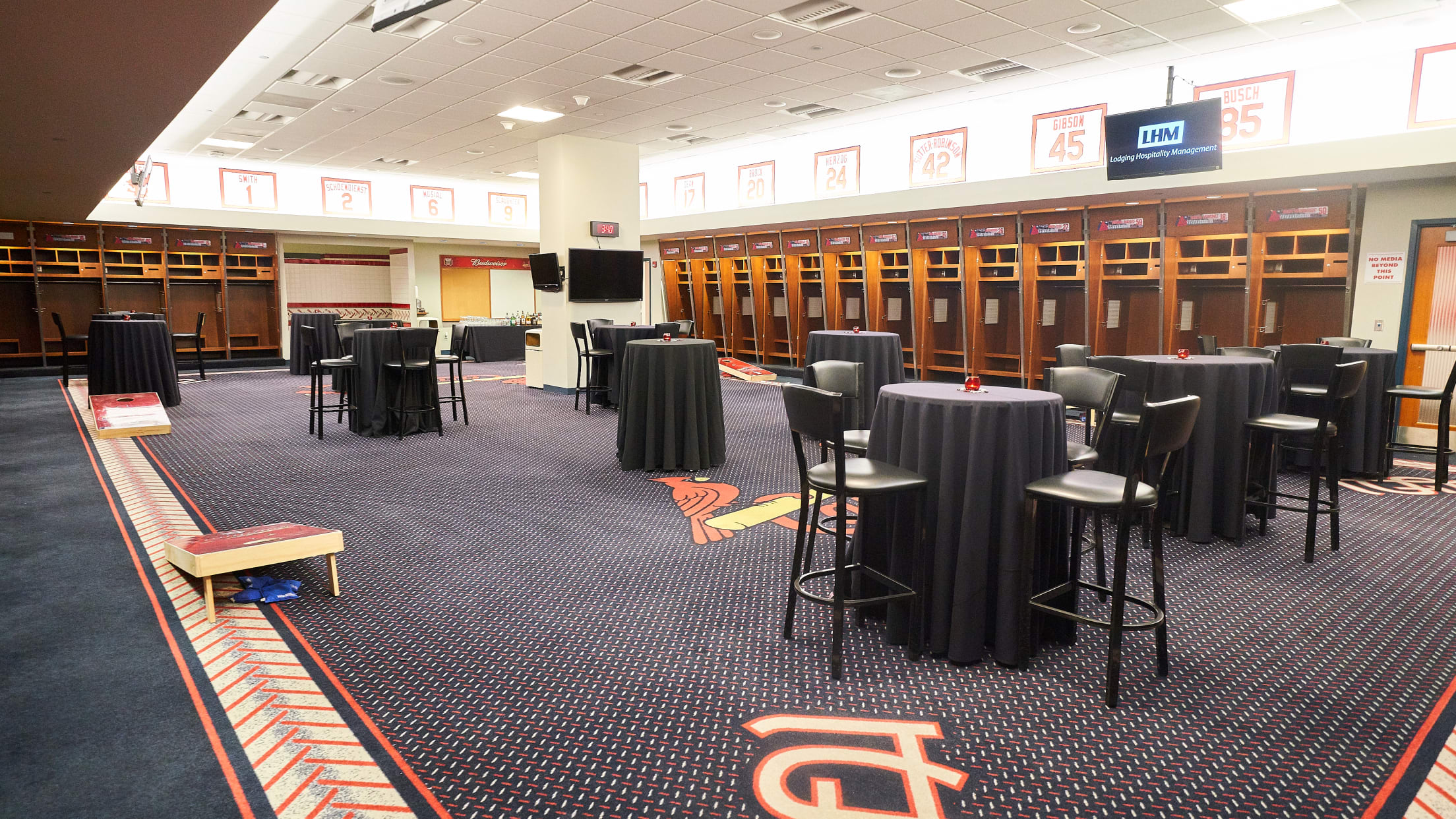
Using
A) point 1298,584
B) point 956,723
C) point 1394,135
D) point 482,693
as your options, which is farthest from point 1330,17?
point 482,693

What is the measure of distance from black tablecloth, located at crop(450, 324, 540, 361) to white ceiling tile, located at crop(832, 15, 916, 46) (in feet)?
33.6

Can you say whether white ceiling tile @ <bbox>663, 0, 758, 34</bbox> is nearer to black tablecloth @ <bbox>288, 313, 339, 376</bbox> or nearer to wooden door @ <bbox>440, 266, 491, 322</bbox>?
black tablecloth @ <bbox>288, 313, 339, 376</bbox>

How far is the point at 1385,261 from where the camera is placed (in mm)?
7188

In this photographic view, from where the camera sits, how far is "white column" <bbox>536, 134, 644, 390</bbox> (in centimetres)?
1046

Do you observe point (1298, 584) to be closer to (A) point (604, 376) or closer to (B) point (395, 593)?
(B) point (395, 593)

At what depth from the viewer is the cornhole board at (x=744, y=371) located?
1229 centimetres

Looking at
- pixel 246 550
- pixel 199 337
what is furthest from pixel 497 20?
pixel 199 337

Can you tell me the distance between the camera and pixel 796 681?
104 inches

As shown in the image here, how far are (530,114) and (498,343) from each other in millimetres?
7486

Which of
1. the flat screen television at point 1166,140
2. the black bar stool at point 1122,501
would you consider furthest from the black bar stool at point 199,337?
the black bar stool at point 1122,501

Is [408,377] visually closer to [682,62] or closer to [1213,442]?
[682,62]

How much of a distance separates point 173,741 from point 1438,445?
290 inches

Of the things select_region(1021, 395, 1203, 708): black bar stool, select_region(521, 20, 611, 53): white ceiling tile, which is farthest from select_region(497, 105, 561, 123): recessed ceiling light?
select_region(1021, 395, 1203, 708): black bar stool

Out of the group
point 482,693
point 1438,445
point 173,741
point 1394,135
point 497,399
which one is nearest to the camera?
point 173,741
